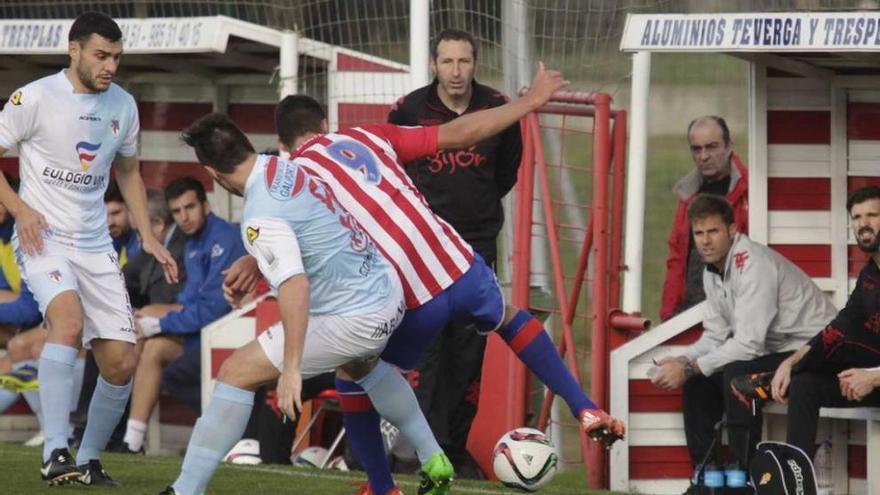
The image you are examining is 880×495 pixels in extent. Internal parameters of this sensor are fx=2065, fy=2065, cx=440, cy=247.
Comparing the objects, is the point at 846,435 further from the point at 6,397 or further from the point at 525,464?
the point at 6,397

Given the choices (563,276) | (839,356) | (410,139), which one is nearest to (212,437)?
(410,139)

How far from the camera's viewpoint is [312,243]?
757 centimetres

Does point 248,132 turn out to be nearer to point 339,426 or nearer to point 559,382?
point 339,426

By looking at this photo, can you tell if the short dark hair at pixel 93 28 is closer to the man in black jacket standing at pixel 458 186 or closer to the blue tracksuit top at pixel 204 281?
the man in black jacket standing at pixel 458 186

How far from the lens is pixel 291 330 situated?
7.23 m

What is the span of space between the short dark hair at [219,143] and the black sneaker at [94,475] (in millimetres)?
2107

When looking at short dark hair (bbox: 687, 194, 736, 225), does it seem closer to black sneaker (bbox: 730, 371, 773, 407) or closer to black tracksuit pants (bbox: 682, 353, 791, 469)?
black tracksuit pants (bbox: 682, 353, 791, 469)

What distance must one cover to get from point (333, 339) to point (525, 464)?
1.28 metres

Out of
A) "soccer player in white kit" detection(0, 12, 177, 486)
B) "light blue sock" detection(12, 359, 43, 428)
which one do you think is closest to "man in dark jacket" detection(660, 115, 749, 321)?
"soccer player in white kit" detection(0, 12, 177, 486)

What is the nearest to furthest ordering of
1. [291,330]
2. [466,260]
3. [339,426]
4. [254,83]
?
[291,330]
[466,260]
[339,426]
[254,83]

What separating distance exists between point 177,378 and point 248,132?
2291 mm

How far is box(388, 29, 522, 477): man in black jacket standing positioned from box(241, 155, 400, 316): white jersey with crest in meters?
2.22

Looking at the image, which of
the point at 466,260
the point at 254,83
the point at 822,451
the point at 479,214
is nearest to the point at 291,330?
the point at 466,260

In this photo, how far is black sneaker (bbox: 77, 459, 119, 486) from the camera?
29.7 ft
